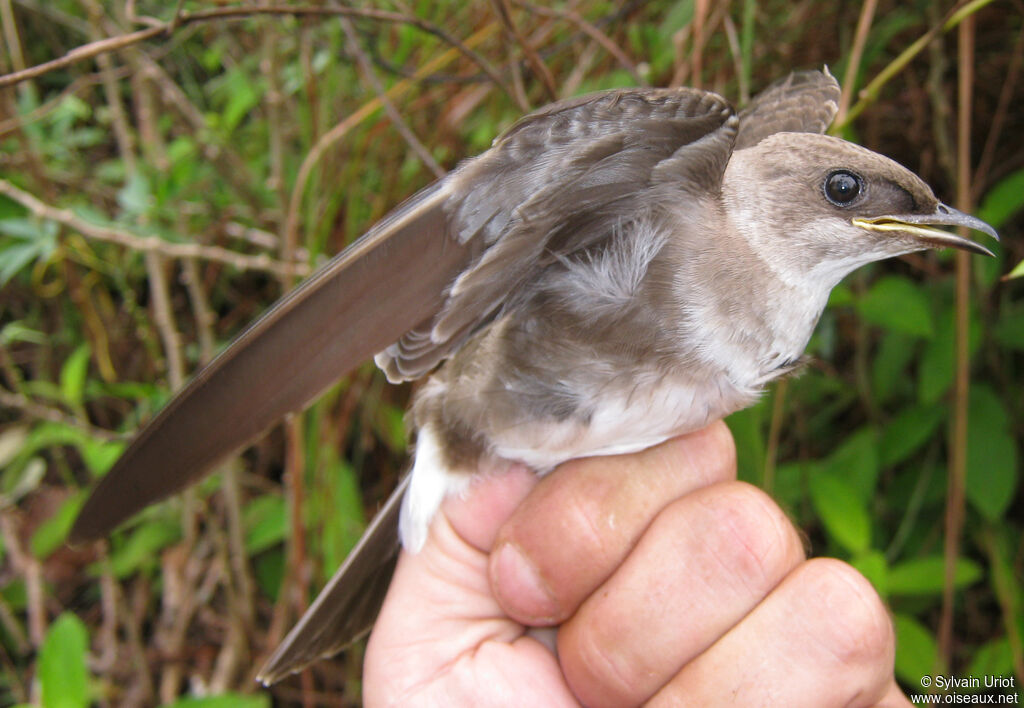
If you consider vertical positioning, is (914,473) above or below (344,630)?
below

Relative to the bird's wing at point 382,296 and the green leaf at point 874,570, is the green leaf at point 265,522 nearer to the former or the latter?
the bird's wing at point 382,296

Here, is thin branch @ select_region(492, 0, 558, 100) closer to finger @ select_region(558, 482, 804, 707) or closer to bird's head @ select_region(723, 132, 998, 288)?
bird's head @ select_region(723, 132, 998, 288)

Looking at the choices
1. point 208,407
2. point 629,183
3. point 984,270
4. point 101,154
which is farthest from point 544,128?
point 101,154

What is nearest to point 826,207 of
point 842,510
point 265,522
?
point 842,510

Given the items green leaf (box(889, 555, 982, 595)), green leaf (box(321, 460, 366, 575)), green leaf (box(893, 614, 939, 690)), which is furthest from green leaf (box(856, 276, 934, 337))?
green leaf (box(321, 460, 366, 575))

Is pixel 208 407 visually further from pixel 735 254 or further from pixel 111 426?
pixel 111 426

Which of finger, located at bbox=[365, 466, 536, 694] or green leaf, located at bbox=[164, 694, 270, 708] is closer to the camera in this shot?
finger, located at bbox=[365, 466, 536, 694]
